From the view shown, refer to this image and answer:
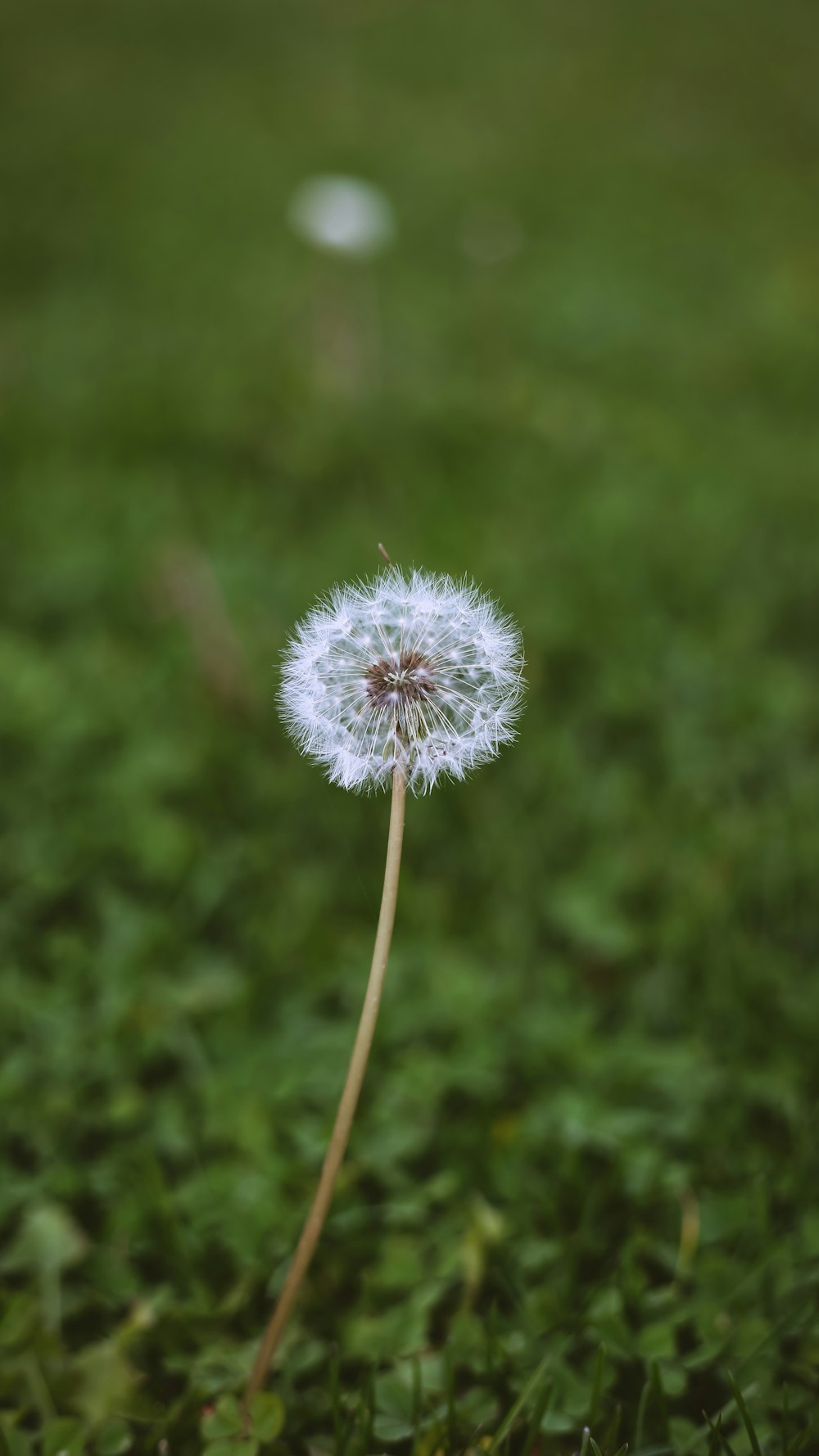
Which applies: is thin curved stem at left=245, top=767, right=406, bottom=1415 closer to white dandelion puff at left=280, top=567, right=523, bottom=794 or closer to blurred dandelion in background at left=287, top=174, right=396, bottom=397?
white dandelion puff at left=280, top=567, right=523, bottom=794

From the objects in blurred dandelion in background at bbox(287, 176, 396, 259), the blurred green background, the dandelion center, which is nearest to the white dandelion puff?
the dandelion center

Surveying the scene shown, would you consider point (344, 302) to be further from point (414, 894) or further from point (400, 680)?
point (400, 680)

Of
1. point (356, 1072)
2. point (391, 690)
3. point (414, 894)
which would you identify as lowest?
point (356, 1072)

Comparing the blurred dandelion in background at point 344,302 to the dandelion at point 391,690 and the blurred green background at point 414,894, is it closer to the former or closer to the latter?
the blurred green background at point 414,894

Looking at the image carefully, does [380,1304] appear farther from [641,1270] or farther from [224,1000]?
[224,1000]

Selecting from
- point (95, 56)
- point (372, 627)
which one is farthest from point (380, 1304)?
point (95, 56)

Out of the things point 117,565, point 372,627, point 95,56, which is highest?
point 95,56

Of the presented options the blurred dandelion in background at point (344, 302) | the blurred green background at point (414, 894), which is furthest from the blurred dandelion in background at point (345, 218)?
the blurred green background at point (414, 894)

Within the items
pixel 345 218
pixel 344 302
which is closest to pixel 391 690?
pixel 345 218
